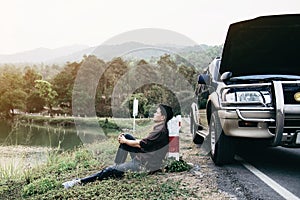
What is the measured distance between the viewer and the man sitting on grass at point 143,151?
4.13 meters

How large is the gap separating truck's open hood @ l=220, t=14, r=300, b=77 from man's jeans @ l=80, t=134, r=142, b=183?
193 cm

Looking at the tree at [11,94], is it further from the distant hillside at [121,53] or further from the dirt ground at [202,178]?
the dirt ground at [202,178]

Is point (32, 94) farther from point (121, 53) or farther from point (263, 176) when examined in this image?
point (263, 176)

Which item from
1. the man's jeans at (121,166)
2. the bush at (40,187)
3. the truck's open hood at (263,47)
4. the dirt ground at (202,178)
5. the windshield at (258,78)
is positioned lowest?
the bush at (40,187)

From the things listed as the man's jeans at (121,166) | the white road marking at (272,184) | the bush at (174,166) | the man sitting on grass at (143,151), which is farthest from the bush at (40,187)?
the white road marking at (272,184)

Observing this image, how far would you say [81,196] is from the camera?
3.53 meters

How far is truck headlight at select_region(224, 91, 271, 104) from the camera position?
13.6ft

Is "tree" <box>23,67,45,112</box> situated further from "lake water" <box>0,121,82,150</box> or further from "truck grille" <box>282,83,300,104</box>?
"truck grille" <box>282,83,300,104</box>

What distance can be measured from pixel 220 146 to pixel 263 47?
1.94 metres

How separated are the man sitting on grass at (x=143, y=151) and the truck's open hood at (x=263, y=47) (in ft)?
4.62

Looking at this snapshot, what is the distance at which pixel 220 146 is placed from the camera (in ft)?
15.2

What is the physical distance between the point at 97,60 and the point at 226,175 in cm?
391

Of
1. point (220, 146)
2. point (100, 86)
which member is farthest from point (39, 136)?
point (220, 146)

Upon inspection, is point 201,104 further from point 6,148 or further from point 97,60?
point 6,148
